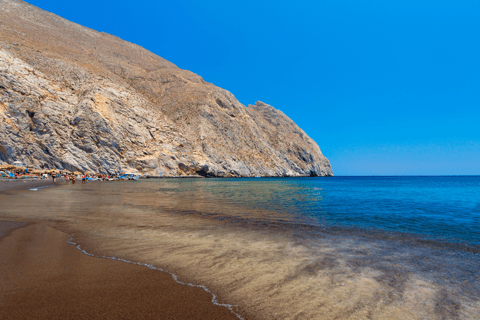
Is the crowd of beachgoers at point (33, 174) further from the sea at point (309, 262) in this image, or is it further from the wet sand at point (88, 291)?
the wet sand at point (88, 291)

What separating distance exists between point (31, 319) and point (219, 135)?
302 ft

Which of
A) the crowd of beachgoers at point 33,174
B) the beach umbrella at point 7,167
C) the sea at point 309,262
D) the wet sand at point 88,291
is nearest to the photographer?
the wet sand at point 88,291

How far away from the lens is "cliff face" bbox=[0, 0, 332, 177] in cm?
5916

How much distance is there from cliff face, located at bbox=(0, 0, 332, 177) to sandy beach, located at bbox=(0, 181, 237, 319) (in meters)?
67.3

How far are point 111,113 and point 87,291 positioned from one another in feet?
251

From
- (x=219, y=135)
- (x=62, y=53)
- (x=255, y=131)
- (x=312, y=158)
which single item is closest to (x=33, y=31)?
(x=62, y=53)

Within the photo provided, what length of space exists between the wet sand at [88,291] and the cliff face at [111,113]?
67.3m

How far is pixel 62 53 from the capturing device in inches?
3194

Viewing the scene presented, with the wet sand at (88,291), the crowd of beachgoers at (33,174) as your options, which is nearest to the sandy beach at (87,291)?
the wet sand at (88,291)

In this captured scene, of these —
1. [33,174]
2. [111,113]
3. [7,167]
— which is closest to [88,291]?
[33,174]

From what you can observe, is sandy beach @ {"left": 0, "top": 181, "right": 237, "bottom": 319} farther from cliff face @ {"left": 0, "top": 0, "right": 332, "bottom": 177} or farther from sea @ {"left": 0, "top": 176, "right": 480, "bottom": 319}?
cliff face @ {"left": 0, "top": 0, "right": 332, "bottom": 177}

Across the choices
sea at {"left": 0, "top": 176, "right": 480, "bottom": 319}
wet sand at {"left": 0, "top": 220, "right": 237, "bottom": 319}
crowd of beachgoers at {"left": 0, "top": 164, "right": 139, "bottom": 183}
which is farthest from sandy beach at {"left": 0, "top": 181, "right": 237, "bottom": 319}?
crowd of beachgoers at {"left": 0, "top": 164, "right": 139, "bottom": 183}

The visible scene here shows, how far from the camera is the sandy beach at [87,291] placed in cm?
338

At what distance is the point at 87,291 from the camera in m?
3.98
